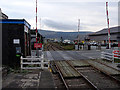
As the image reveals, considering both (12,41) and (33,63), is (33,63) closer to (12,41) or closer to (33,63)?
(33,63)

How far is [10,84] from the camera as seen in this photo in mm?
5012

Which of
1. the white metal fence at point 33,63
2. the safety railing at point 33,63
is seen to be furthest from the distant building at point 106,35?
the safety railing at point 33,63

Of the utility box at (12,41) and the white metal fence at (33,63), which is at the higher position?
the utility box at (12,41)

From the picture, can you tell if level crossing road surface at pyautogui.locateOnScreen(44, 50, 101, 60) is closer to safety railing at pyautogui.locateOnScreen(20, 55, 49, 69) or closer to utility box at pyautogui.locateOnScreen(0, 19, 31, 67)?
safety railing at pyautogui.locateOnScreen(20, 55, 49, 69)

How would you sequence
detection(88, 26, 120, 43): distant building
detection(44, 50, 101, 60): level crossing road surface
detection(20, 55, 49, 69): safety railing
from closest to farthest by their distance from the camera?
detection(20, 55, 49, 69): safety railing
detection(44, 50, 101, 60): level crossing road surface
detection(88, 26, 120, 43): distant building

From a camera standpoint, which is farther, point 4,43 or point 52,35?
point 52,35

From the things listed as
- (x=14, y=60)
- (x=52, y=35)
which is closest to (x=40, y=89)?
(x=14, y=60)

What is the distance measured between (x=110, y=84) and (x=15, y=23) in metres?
6.71

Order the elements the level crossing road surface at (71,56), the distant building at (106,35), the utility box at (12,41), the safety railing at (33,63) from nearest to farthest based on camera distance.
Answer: the safety railing at (33,63) < the utility box at (12,41) < the level crossing road surface at (71,56) < the distant building at (106,35)

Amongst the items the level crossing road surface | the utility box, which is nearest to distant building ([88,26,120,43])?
the level crossing road surface

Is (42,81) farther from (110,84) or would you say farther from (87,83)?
(110,84)

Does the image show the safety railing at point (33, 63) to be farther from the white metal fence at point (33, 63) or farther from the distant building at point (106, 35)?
the distant building at point (106, 35)

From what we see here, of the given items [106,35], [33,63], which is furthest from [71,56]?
[106,35]

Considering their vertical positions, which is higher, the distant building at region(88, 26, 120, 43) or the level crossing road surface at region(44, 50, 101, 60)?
the distant building at region(88, 26, 120, 43)
